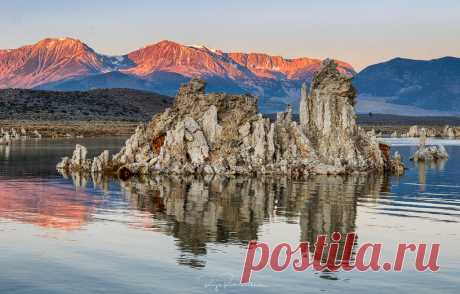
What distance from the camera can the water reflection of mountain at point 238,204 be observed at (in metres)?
32.2

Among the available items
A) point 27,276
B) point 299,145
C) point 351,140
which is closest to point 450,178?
point 351,140

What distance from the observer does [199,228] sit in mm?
33281

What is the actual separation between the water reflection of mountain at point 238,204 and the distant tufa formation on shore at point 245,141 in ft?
10.1

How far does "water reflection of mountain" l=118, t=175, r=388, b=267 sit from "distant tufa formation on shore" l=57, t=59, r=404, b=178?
3.08 metres

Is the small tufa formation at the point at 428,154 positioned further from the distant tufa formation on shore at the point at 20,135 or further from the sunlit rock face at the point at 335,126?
the distant tufa formation on shore at the point at 20,135

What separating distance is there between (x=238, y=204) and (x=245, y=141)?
1967 centimetres

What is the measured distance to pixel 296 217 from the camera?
37.4 meters

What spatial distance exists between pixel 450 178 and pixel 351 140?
8.32 metres

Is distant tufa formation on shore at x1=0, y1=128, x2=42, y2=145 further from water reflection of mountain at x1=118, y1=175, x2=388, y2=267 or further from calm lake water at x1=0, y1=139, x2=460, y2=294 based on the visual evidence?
water reflection of mountain at x1=118, y1=175, x2=388, y2=267

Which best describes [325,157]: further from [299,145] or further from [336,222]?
[336,222]

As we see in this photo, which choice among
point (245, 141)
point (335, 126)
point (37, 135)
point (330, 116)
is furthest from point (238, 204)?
point (37, 135)

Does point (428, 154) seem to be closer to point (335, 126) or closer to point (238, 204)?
point (335, 126)

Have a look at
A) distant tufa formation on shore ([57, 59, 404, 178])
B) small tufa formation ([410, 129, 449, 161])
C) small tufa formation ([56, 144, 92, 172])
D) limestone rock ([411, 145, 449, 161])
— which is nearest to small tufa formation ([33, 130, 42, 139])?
small tufa formation ([410, 129, 449, 161])

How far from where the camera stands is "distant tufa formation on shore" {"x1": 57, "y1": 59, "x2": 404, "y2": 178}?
60094 mm
